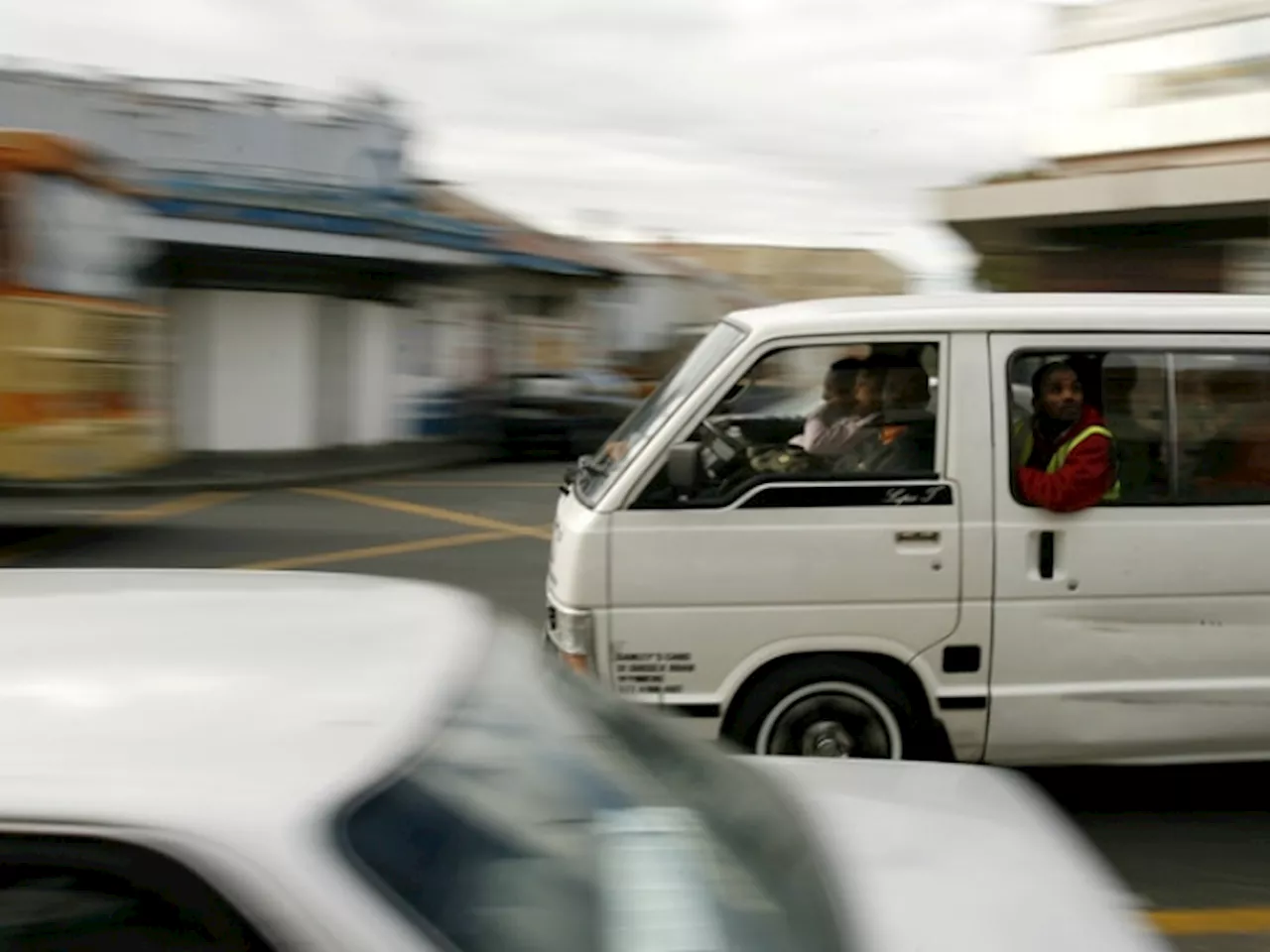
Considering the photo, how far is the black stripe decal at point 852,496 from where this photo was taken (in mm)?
5148

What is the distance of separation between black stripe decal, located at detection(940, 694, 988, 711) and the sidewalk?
42.5 ft

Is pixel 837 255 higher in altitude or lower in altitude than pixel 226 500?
higher

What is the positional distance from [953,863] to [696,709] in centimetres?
251

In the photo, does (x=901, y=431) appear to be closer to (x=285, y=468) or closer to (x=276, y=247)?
(x=285, y=468)

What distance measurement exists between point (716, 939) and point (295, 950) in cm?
65

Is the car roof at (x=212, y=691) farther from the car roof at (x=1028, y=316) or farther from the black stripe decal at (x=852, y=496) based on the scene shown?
the car roof at (x=1028, y=316)

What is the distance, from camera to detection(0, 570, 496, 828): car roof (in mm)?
1842

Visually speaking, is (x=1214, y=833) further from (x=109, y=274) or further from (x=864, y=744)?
(x=109, y=274)

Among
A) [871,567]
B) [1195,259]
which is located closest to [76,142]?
[871,567]

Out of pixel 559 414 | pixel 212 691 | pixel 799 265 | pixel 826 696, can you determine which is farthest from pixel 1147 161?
pixel 799 265

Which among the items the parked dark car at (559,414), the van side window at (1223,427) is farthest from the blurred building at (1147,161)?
the van side window at (1223,427)

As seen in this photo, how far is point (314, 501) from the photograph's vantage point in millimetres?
17000

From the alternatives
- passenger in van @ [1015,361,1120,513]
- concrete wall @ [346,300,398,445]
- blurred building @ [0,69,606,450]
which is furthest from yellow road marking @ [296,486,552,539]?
passenger in van @ [1015,361,1120,513]

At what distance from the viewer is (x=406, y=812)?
1.95 m
